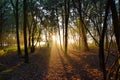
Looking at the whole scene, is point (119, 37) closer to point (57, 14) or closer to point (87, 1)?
point (87, 1)

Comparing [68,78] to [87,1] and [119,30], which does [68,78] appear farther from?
[87,1]

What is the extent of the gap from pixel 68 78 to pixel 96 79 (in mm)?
1716

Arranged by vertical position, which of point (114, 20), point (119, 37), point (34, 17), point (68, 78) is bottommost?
point (68, 78)

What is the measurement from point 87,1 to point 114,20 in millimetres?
26575

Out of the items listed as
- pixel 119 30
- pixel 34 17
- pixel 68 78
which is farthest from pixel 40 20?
pixel 119 30

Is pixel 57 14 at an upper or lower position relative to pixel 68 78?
upper

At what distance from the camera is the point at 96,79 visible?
13125 millimetres

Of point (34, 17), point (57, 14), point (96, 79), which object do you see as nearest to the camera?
point (96, 79)

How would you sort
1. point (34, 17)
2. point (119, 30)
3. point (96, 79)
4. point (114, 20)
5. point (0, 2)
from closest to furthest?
point (114, 20) < point (119, 30) < point (96, 79) < point (0, 2) < point (34, 17)

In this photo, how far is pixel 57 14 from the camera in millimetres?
46344

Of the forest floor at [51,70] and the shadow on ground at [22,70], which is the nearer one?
the forest floor at [51,70]

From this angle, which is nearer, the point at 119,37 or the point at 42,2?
the point at 119,37

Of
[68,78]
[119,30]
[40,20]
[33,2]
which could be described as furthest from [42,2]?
[119,30]

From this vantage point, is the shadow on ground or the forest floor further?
the shadow on ground
